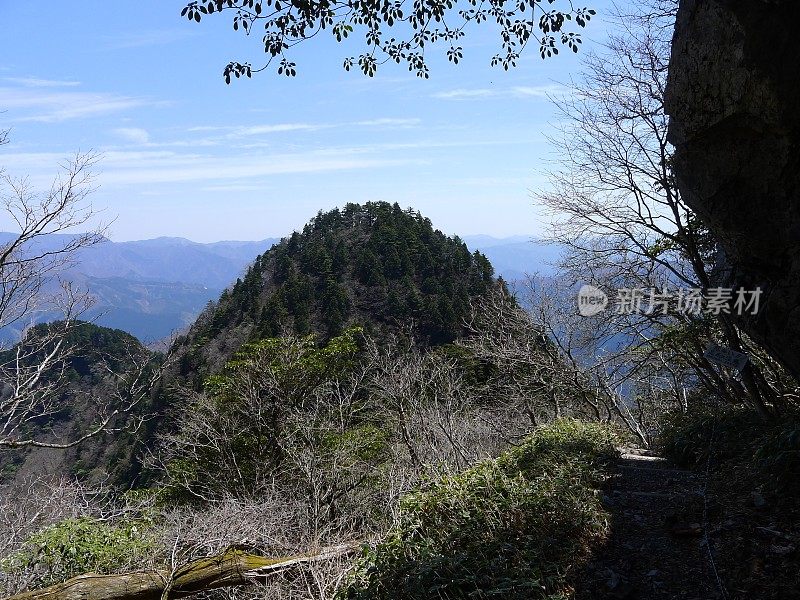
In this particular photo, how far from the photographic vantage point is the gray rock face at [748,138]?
371cm

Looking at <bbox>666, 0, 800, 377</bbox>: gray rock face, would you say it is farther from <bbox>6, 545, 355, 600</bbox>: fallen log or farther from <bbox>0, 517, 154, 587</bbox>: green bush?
<bbox>0, 517, 154, 587</bbox>: green bush

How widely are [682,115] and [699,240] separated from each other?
10.8 ft

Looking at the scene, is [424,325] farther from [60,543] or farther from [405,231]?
[60,543]

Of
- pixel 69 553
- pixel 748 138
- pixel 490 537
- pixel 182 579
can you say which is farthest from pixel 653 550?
pixel 69 553

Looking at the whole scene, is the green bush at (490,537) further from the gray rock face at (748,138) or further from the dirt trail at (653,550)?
the gray rock face at (748,138)

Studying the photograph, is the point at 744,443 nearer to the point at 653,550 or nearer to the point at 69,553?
the point at 653,550

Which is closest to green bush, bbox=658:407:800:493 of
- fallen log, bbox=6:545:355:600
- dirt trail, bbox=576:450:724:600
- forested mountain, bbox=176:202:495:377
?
dirt trail, bbox=576:450:724:600

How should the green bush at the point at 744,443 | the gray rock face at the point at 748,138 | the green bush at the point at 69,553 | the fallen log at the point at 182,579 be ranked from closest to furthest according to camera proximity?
the gray rock face at the point at 748,138 < the green bush at the point at 744,443 < the fallen log at the point at 182,579 < the green bush at the point at 69,553

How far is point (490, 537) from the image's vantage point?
4.49 metres

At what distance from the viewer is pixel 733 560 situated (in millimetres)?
3652

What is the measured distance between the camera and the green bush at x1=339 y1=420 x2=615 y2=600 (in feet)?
12.7

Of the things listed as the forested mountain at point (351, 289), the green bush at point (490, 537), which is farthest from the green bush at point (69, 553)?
the forested mountain at point (351, 289)

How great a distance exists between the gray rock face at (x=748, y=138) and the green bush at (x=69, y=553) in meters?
7.91

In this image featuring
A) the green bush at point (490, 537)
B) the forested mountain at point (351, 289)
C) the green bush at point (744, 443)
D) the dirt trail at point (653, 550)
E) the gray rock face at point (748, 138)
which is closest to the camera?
the dirt trail at point (653, 550)
